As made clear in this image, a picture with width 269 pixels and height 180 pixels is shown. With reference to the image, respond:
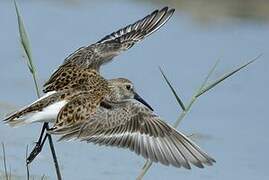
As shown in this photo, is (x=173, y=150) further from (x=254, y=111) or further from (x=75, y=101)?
(x=254, y=111)

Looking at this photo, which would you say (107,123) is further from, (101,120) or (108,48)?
(108,48)

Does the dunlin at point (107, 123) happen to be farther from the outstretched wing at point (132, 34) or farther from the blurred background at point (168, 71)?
the blurred background at point (168, 71)

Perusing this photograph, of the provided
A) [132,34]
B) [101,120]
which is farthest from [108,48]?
[101,120]

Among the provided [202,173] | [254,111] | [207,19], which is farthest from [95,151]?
[207,19]

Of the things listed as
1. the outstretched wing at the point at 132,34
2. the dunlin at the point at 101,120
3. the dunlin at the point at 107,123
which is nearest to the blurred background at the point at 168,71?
the outstretched wing at the point at 132,34

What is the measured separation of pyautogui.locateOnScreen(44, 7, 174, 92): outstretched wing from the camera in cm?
705

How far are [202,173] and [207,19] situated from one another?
4.29 metres

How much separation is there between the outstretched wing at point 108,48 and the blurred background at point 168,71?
100 cm

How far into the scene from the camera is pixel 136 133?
6523 millimetres

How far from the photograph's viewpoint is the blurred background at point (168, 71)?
8508mm

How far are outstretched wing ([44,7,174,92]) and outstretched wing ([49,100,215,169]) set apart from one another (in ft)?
1.54

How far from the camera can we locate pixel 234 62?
1104 centimetres

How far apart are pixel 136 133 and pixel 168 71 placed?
4041 millimetres

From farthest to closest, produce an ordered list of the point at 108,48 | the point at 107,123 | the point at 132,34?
the point at 132,34 → the point at 108,48 → the point at 107,123
